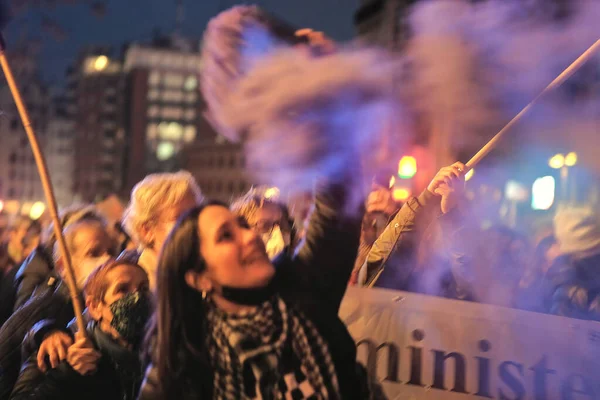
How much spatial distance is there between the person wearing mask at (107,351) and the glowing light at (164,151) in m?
93.3

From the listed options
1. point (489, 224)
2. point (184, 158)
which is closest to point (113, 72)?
point (184, 158)

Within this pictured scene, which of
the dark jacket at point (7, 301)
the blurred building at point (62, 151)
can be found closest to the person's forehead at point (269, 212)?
the dark jacket at point (7, 301)

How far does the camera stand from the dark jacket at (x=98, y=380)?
3023 millimetres

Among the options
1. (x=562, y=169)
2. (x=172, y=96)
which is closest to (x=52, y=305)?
(x=562, y=169)

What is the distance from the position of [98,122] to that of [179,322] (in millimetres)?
101030

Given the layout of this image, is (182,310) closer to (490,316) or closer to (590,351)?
(490,316)

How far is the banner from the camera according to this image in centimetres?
270

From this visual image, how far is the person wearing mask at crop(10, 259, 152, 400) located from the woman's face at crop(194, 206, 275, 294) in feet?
2.30

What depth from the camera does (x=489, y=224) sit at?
4434 mm

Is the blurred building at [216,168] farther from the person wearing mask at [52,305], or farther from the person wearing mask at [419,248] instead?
the person wearing mask at [419,248]

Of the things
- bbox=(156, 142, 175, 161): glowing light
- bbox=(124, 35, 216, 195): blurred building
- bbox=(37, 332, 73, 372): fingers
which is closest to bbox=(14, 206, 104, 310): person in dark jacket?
bbox=(37, 332, 73, 372): fingers

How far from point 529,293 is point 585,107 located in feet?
3.30

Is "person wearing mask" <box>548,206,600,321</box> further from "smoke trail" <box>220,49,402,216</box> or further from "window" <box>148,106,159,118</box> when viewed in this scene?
"window" <box>148,106,159,118</box>

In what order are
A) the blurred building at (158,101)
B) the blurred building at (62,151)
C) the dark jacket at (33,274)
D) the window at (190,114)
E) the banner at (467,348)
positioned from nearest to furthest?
the banner at (467,348) < the dark jacket at (33,274) < the blurred building at (158,101) < the blurred building at (62,151) < the window at (190,114)
